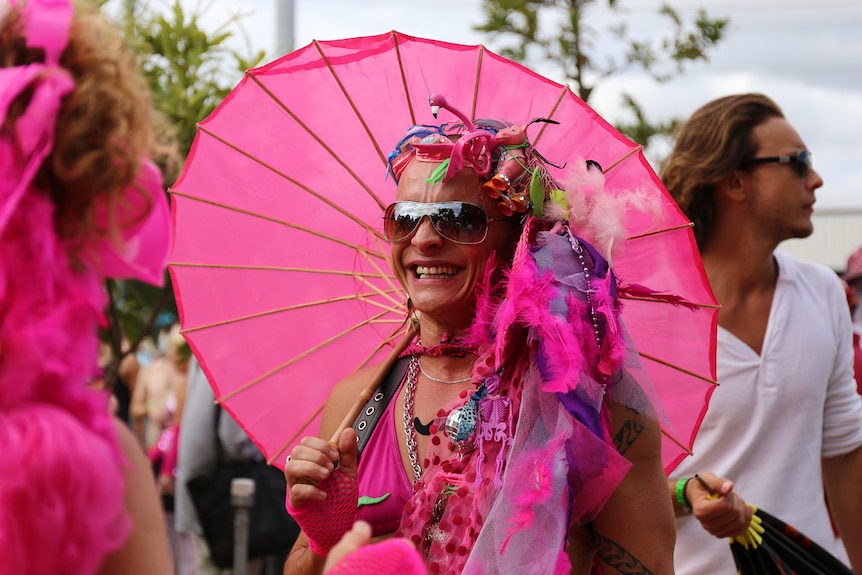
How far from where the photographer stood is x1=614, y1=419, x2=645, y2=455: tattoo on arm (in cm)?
259

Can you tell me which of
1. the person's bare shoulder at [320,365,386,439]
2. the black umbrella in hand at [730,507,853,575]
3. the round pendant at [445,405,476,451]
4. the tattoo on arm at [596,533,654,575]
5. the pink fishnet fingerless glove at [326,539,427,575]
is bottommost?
the black umbrella in hand at [730,507,853,575]

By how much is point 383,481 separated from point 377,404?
9.2 inches

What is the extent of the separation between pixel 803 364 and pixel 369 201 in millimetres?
1757

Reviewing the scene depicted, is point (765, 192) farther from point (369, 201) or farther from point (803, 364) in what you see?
point (369, 201)

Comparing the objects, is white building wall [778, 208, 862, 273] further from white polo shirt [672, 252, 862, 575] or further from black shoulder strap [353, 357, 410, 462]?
black shoulder strap [353, 357, 410, 462]

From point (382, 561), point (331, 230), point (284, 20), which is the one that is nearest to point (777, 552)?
point (331, 230)

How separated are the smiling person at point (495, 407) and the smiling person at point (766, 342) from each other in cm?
115

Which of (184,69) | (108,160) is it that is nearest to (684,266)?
(108,160)

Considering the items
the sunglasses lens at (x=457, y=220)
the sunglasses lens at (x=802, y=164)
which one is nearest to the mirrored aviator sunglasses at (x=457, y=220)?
the sunglasses lens at (x=457, y=220)

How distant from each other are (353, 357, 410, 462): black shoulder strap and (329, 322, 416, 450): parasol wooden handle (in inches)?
0.6

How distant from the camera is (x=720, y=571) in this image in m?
3.93

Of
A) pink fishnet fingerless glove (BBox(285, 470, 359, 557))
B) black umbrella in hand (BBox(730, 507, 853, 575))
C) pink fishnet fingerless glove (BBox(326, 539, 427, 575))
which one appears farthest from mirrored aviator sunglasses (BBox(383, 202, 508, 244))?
black umbrella in hand (BBox(730, 507, 853, 575))

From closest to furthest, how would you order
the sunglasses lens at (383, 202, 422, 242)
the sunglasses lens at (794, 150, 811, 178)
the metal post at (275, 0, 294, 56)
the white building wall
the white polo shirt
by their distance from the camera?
the sunglasses lens at (383, 202, 422, 242), the white polo shirt, the sunglasses lens at (794, 150, 811, 178), the metal post at (275, 0, 294, 56), the white building wall

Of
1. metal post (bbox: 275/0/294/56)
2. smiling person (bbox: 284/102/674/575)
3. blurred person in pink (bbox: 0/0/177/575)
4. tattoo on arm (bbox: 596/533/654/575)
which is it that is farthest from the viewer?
metal post (bbox: 275/0/294/56)
